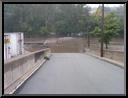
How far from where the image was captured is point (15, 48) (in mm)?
24172

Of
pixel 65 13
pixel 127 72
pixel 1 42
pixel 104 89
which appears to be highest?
pixel 65 13

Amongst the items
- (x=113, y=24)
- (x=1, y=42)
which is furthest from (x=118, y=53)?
(x=1, y=42)

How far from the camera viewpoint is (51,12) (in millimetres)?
14312

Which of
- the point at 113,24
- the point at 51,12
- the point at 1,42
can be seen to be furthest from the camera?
the point at 113,24

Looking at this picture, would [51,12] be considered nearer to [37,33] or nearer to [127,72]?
[37,33]

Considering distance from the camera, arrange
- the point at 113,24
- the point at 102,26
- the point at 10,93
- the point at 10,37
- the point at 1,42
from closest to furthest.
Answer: the point at 1,42, the point at 10,93, the point at 10,37, the point at 113,24, the point at 102,26

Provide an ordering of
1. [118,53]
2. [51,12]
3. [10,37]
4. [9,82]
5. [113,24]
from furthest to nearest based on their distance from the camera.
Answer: [113,24]
[118,53]
[10,37]
[51,12]
[9,82]

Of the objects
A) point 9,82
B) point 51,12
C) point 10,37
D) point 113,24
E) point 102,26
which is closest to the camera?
point 9,82

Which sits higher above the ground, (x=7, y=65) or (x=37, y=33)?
(x=37, y=33)

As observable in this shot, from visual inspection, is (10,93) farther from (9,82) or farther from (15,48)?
(15,48)

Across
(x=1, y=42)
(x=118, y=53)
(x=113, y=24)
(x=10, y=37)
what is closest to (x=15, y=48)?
(x=10, y=37)

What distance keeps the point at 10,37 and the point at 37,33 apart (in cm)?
936

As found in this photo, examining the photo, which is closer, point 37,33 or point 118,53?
point 37,33

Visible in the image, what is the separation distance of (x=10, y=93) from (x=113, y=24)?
19.9m
